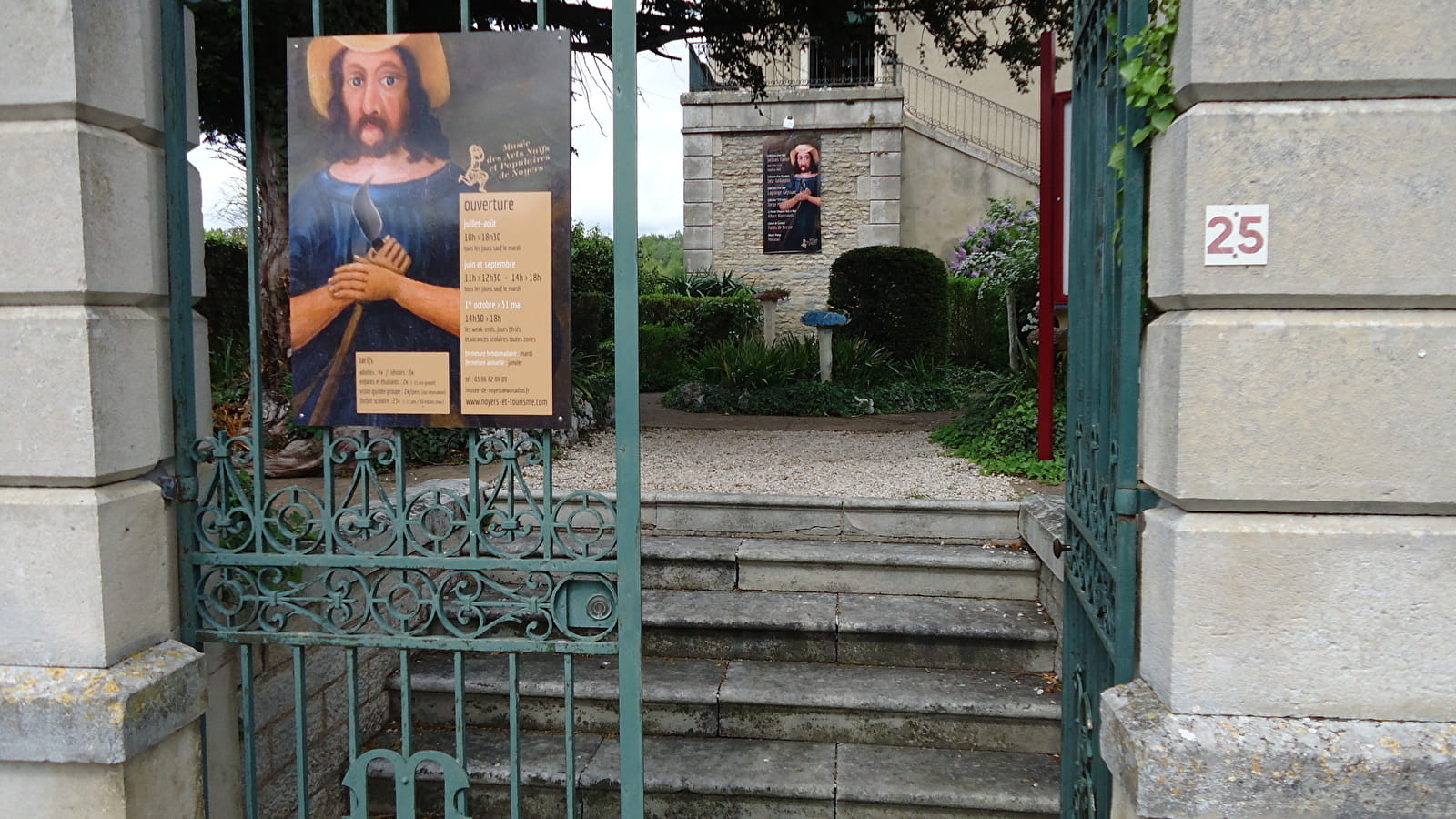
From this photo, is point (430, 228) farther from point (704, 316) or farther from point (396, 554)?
point (704, 316)

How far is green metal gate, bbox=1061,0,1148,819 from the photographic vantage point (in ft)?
6.38

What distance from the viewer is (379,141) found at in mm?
2186

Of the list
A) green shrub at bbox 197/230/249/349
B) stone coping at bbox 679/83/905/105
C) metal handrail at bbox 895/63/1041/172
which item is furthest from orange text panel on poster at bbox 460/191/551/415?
metal handrail at bbox 895/63/1041/172

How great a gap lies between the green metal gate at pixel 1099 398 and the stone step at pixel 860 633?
0.81m

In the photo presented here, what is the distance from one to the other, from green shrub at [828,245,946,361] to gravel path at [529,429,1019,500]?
4.16 metres

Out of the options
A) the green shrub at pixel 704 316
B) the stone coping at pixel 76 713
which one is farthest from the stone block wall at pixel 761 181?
the stone coping at pixel 76 713

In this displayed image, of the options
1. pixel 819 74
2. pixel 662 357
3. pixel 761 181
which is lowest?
pixel 662 357

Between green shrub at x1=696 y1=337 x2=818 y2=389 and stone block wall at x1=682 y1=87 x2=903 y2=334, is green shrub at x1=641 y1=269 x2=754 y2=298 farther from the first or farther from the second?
green shrub at x1=696 y1=337 x2=818 y2=389

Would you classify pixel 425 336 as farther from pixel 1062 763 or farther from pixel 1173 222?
pixel 1062 763

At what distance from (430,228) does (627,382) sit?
600 mm

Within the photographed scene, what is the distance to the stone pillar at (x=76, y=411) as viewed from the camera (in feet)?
6.53

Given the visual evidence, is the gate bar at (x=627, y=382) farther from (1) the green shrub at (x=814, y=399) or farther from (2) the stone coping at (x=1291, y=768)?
(1) the green shrub at (x=814, y=399)

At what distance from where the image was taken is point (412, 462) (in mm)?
5621

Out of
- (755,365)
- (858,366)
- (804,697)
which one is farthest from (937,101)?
(804,697)
